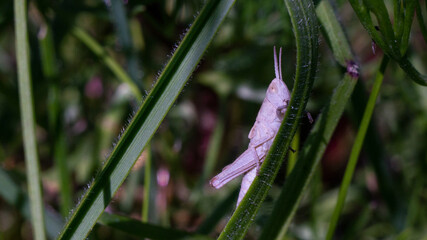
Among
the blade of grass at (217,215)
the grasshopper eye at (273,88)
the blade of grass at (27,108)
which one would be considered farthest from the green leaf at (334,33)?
the blade of grass at (27,108)

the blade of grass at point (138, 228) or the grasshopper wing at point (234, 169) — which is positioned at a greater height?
the grasshopper wing at point (234, 169)

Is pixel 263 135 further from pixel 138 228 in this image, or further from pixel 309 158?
pixel 138 228

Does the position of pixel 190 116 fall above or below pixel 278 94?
below

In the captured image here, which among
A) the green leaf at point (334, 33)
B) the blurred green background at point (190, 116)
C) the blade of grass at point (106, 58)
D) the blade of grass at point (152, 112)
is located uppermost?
the green leaf at point (334, 33)

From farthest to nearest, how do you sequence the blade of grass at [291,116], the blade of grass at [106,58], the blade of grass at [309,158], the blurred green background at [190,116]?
the blurred green background at [190,116] < the blade of grass at [106,58] < the blade of grass at [309,158] < the blade of grass at [291,116]

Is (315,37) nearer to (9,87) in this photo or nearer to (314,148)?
(314,148)

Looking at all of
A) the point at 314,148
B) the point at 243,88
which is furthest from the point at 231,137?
the point at 314,148

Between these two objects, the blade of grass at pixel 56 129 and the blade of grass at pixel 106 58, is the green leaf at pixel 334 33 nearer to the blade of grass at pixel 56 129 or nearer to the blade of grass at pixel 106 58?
the blade of grass at pixel 106 58

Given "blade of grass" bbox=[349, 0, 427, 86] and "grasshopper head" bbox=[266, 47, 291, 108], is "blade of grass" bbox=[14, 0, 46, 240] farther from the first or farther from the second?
"blade of grass" bbox=[349, 0, 427, 86]

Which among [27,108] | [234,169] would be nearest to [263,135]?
[234,169]
